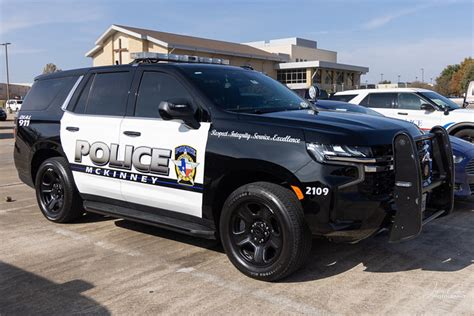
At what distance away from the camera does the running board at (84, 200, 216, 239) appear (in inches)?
175

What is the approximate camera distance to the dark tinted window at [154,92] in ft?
15.6

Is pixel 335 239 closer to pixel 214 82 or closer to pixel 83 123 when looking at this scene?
pixel 214 82

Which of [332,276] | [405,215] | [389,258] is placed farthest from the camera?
[389,258]

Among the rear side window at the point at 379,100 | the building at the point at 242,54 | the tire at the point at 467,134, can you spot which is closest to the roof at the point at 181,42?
the building at the point at 242,54

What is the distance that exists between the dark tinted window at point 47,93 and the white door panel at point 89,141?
36 cm

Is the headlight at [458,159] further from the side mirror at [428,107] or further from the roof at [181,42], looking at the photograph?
the roof at [181,42]

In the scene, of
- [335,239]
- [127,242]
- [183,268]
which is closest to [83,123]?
[127,242]

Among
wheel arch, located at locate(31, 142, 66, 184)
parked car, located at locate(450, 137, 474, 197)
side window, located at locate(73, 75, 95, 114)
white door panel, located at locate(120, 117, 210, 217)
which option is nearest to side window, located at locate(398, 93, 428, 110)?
parked car, located at locate(450, 137, 474, 197)

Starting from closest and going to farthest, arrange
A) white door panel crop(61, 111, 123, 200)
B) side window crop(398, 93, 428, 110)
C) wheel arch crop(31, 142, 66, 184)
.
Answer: white door panel crop(61, 111, 123, 200) → wheel arch crop(31, 142, 66, 184) → side window crop(398, 93, 428, 110)

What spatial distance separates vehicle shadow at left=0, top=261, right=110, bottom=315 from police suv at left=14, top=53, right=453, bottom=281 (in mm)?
1096

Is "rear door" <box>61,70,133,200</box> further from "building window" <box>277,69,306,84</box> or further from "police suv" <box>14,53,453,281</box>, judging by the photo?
"building window" <box>277,69,306,84</box>

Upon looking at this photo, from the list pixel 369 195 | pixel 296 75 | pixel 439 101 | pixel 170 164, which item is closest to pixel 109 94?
pixel 170 164

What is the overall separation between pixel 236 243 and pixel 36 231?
2745mm

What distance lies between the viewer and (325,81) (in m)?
70.7
